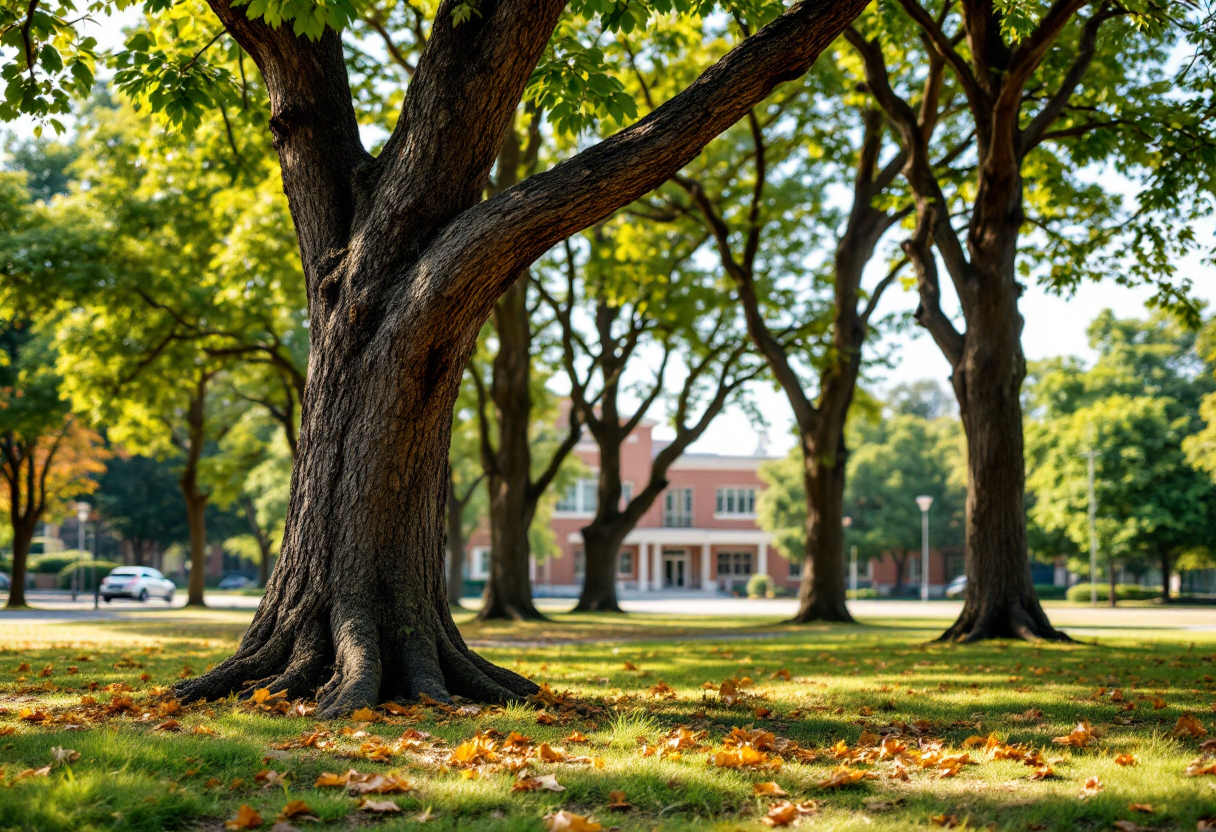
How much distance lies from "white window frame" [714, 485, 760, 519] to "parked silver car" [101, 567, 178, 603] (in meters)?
40.4

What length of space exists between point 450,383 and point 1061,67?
1184 centimetres

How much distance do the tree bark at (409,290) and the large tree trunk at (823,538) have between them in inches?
573

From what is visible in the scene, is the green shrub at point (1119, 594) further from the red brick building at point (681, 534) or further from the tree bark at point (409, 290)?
the tree bark at point (409, 290)

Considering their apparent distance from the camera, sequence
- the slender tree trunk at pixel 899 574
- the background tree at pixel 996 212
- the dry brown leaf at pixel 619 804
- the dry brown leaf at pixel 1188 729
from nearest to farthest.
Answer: the dry brown leaf at pixel 619 804
the dry brown leaf at pixel 1188 729
the background tree at pixel 996 212
the slender tree trunk at pixel 899 574

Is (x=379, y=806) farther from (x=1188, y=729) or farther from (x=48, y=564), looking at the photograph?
(x=48, y=564)

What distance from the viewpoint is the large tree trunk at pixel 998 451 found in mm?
13164

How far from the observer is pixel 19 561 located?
28.1 m

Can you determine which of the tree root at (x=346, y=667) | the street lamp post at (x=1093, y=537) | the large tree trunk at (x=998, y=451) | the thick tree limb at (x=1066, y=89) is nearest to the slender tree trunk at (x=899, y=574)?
the street lamp post at (x=1093, y=537)

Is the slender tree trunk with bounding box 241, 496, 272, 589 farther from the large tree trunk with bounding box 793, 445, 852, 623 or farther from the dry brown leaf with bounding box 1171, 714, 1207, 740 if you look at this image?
the dry brown leaf with bounding box 1171, 714, 1207, 740

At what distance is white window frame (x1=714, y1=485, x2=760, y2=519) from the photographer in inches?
2822

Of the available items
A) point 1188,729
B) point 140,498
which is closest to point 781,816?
point 1188,729

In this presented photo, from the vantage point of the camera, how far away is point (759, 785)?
157 inches

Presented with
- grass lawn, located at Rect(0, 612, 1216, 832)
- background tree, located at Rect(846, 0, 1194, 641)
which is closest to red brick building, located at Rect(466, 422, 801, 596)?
background tree, located at Rect(846, 0, 1194, 641)

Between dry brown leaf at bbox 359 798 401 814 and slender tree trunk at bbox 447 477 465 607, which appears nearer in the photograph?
dry brown leaf at bbox 359 798 401 814
